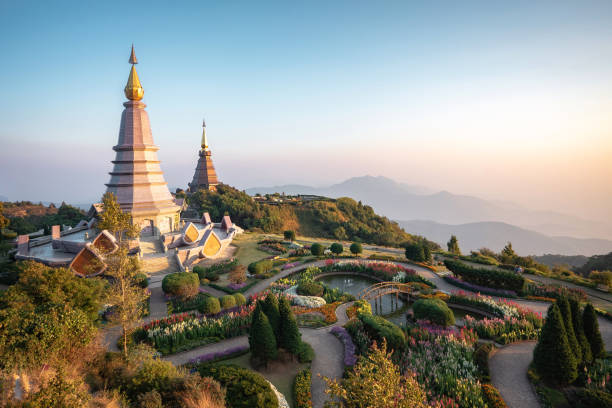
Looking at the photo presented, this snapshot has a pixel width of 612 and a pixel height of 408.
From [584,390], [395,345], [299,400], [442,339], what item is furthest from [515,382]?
[299,400]

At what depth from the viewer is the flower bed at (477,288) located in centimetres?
2039

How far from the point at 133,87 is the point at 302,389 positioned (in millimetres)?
33933

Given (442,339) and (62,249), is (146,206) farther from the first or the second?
(442,339)

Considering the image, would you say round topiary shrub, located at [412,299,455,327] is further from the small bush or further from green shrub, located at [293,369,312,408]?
green shrub, located at [293,369,312,408]

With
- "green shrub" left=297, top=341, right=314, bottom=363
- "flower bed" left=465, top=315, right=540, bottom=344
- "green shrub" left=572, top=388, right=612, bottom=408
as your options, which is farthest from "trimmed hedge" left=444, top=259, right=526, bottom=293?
A: "green shrub" left=297, top=341, right=314, bottom=363

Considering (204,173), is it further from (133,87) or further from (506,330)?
(506,330)

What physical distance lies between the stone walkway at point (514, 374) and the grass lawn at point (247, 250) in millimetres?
22647

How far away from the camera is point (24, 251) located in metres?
25.0

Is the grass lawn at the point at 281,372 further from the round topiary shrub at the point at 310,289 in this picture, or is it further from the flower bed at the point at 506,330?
the flower bed at the point at 506,330

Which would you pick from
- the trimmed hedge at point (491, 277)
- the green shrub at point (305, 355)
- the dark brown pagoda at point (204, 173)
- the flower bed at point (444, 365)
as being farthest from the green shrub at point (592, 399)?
the dark brown pagoda at point (204, 173)

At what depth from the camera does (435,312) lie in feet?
49.8

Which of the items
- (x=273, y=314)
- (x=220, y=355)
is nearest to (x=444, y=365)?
(x=273, y=314)

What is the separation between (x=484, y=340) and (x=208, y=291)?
62.3 ft

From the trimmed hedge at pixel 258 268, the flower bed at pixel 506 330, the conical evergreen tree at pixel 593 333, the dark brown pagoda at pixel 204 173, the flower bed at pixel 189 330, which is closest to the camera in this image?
the conical evergreen tree at pixel 593 333
